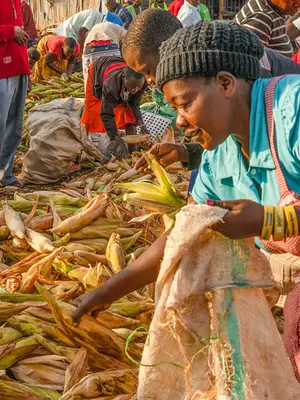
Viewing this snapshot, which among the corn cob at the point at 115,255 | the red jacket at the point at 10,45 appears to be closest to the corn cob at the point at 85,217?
the corn cob at the point at 115,255

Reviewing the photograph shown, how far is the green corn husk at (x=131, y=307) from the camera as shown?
311 cm

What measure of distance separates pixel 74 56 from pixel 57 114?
5488 millimetres

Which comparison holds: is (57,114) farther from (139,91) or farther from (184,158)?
(184,158)

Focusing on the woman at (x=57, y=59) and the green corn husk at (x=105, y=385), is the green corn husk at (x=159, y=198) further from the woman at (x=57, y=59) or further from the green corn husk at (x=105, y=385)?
the woman at (x=57, y=59)

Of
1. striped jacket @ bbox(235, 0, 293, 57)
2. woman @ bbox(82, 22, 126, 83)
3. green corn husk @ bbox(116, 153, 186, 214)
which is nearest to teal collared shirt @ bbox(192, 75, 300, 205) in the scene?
green corn husk @ bbox(116, 153, 186, 214)

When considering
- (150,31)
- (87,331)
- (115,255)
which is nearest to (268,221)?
(87,331)

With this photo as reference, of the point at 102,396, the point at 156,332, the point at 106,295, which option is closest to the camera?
the point at 156,332

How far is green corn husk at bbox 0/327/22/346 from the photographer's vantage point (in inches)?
113

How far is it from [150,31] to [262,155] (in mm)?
1495

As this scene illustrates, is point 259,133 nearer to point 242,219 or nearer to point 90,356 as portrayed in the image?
point 242,219

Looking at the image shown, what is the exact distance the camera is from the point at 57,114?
22.1 ft

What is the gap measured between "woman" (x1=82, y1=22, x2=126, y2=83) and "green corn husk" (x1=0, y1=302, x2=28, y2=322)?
485cm

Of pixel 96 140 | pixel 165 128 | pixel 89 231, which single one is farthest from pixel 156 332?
pixel 96 140

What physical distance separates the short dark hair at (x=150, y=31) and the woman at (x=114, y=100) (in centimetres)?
188
